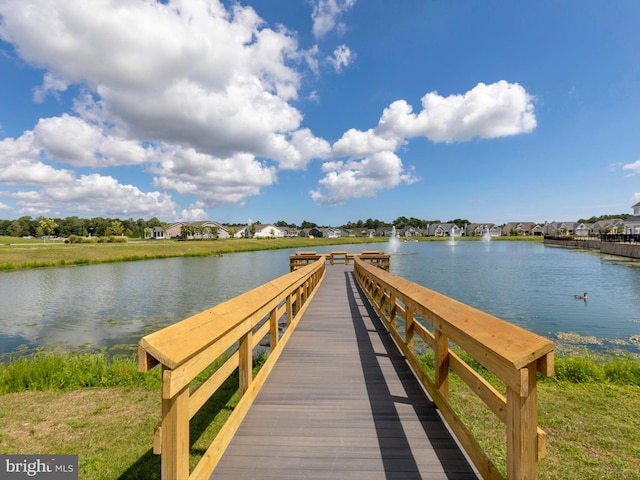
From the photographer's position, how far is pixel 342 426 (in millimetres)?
3309

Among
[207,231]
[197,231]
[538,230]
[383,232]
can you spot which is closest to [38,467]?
[207,231]

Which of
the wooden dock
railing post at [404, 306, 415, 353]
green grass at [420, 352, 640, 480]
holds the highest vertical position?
railing post at [404, 306, 415, 353]

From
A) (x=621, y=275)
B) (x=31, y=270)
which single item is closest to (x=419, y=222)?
(x=621, y=275)

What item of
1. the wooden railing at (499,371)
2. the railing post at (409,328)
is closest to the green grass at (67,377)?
the railing post at (409,328)

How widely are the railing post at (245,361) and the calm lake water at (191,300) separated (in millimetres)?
8355

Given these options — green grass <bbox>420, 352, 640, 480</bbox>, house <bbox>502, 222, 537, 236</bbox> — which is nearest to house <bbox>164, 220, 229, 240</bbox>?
green grass <bbox>420, 352, 640, 480</bbox>

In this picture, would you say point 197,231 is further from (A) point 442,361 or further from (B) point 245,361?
(A) point 442,361

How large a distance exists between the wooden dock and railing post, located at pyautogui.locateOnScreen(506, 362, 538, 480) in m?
0.73

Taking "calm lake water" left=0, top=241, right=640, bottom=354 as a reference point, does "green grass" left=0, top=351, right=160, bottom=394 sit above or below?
above

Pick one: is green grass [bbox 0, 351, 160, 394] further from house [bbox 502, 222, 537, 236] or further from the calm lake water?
house [bbox 502, 222, 537, 236]

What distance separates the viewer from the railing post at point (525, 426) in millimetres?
1877

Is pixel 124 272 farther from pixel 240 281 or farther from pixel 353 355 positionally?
pixel 353 355

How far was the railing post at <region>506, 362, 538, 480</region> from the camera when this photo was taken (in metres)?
1.88

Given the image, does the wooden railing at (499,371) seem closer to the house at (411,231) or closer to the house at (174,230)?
the house at (174,230)
